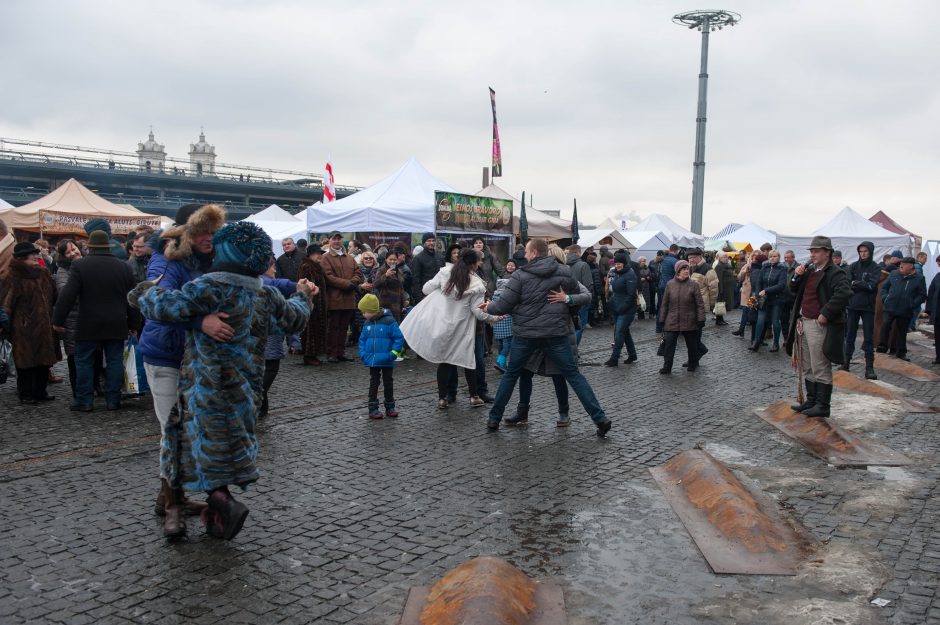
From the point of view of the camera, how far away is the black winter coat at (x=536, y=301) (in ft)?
23.9

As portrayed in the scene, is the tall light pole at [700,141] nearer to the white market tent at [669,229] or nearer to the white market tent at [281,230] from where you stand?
the white market tent at [669,229]

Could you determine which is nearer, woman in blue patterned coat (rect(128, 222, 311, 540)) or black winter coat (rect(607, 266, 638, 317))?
woman in blue patterned coat (rect(128, 222, 311, 540))

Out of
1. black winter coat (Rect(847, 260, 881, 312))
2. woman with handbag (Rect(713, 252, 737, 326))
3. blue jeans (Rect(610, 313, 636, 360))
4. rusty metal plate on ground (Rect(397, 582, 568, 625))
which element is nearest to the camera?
rusty metal plate on ground (Rect(397, 582, 568, 625))

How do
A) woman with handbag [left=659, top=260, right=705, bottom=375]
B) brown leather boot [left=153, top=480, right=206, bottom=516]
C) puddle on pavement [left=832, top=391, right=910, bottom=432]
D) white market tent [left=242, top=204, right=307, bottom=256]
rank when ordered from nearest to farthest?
1. brown leather boot [left=153, top=480, right=206, bottom=516]
2. puddle on pavement [left=832, top=391, right=910, bottom=432]
3. woman with handbag [left=659, top=260, right=705, bottom=375]
4. white market tent [left=242, top=204, right=307, bottom=256]

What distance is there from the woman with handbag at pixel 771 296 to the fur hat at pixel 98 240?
10279 millimetres

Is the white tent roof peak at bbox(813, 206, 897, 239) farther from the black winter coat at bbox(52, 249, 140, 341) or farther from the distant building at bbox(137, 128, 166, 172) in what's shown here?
the distant building at bbox(137, 128, 166, 172)

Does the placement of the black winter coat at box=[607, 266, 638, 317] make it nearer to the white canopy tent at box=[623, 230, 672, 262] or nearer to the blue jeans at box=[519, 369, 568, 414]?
the blue jeans at box=[519, 369, 568, 414]

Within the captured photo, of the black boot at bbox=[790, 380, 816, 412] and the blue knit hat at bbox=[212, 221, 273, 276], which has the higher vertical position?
the blue knit hat at bbox=[212, 221, 273, 276]

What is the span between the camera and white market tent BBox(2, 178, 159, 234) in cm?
2044

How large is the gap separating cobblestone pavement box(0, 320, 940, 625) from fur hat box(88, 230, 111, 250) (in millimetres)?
1686

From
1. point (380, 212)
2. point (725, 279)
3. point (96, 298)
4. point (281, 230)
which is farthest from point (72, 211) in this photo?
point (725, 279)

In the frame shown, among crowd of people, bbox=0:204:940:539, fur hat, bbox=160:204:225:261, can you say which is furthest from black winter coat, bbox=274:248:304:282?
fur hat, bbox=160:204:225:261

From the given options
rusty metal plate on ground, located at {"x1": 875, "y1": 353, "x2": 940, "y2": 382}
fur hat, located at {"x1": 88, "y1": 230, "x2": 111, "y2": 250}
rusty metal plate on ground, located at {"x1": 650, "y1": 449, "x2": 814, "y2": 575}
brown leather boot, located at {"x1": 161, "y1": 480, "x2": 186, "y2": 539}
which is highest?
fur hat, located at {"x1": 88, "y1": 230, "x2": 111, "y2": 250}

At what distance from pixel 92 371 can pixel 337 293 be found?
4371 mm
